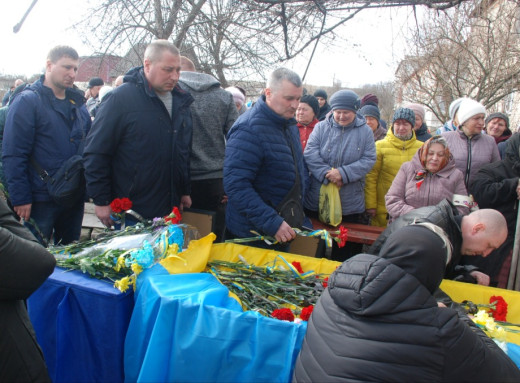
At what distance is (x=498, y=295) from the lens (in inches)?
88.0

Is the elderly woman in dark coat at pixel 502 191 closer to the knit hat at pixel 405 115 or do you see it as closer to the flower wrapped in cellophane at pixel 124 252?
the knit hat at pixel 405 115

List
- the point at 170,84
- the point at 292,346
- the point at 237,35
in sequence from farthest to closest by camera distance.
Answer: the point at 237,35
the point at 170,84
the point at 292,346

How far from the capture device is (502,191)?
11.0ft

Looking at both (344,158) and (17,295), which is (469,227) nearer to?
(344,158)

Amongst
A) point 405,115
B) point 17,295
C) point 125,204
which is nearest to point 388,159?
point 405,115

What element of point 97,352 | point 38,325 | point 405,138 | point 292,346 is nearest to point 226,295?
point 292,346

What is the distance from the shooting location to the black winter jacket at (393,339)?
4.18 ft

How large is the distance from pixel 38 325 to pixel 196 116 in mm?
2085

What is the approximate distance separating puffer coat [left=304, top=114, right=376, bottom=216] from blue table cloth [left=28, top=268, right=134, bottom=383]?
7.38 feet

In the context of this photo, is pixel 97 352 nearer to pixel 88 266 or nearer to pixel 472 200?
pixel 88 266

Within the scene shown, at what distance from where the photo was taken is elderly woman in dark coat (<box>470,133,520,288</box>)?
11.0ft

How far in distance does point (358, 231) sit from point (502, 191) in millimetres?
1192

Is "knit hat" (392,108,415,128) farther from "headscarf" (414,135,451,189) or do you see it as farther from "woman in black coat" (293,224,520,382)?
"woman in black coat" (293,224,520,382)

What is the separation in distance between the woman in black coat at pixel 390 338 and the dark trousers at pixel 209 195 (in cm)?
231
